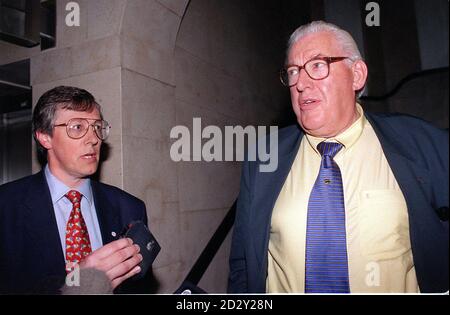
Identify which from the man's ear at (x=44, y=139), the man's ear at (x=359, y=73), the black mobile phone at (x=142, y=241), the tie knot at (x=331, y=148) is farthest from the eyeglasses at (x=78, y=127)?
the man's ear at (x=359, y=73)

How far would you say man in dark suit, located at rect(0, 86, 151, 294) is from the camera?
1.51 metres

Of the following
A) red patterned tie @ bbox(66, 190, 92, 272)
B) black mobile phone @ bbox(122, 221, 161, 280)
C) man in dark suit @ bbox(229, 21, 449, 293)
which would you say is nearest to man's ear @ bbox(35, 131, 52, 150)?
red patterned tie @ bbox(66, 190, 92, 272)

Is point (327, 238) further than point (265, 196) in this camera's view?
No

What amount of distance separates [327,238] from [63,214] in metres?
1.22

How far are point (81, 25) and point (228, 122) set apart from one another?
1.59 metres

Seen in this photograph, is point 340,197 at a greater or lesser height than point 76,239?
greater

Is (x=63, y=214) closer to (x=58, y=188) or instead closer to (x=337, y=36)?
(x=58, y=188)

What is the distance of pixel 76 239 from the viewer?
1.58m

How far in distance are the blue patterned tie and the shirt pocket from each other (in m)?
0.09

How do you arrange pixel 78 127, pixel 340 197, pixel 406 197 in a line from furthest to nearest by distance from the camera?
pixel 78 127 < pixel 340 197 < pixel 406 197

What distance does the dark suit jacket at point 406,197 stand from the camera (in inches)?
51.8

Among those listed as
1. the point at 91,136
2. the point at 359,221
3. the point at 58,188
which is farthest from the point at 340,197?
the point at 58,188

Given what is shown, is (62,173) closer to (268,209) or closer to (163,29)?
(268,209)

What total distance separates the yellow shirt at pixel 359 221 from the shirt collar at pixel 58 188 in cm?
93
